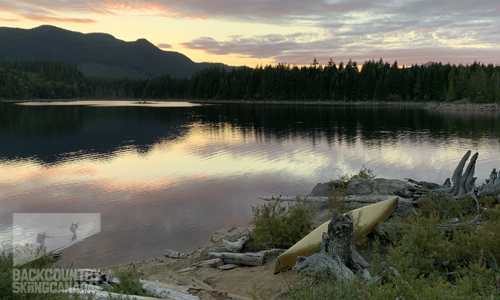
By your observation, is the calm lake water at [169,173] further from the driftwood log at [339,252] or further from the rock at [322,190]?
the driftwood log at [339,252]

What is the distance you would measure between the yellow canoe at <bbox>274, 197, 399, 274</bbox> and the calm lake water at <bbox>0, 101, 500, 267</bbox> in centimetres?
712

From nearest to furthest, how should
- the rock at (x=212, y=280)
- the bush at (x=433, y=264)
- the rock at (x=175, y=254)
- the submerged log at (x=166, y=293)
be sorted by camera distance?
the bush at (x=433, y=264), the submerged log at (x=166, y=293), the rock at (x=212, y=280), the rock at (x=175, y=254)

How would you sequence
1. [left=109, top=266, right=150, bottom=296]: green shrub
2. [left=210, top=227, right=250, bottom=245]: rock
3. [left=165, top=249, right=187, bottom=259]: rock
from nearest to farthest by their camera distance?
1. [left=109, top=266, right=150, bottom=296]: green shrub
2. [left=165, top=249, right=187, bottom=259]: rock
3. [left=210, top=227, right=250, bottom=245]: rock

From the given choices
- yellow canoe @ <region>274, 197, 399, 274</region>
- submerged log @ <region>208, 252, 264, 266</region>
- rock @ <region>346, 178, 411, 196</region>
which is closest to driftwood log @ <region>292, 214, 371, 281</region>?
yellow canoe @ <region>274, 197, 399, 274</region>

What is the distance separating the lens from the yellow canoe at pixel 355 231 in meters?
11.5

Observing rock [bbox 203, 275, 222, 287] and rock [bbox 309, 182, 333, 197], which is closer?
rock [bbox 203, 275, 222, 287]

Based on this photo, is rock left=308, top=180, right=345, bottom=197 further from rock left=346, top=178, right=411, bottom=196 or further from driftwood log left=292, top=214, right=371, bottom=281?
driftwood log left=292, top=214, right=371, bottom=281

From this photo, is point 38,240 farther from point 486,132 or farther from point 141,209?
point 486,132

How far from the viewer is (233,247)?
46.0 feet

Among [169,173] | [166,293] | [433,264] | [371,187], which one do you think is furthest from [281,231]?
[169,173]

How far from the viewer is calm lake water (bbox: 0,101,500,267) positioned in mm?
19188

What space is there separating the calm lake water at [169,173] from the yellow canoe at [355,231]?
7.12 meters

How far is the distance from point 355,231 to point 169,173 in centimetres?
2369

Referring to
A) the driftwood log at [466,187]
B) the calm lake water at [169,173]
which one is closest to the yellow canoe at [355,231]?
the driftwood log at [466,187]
